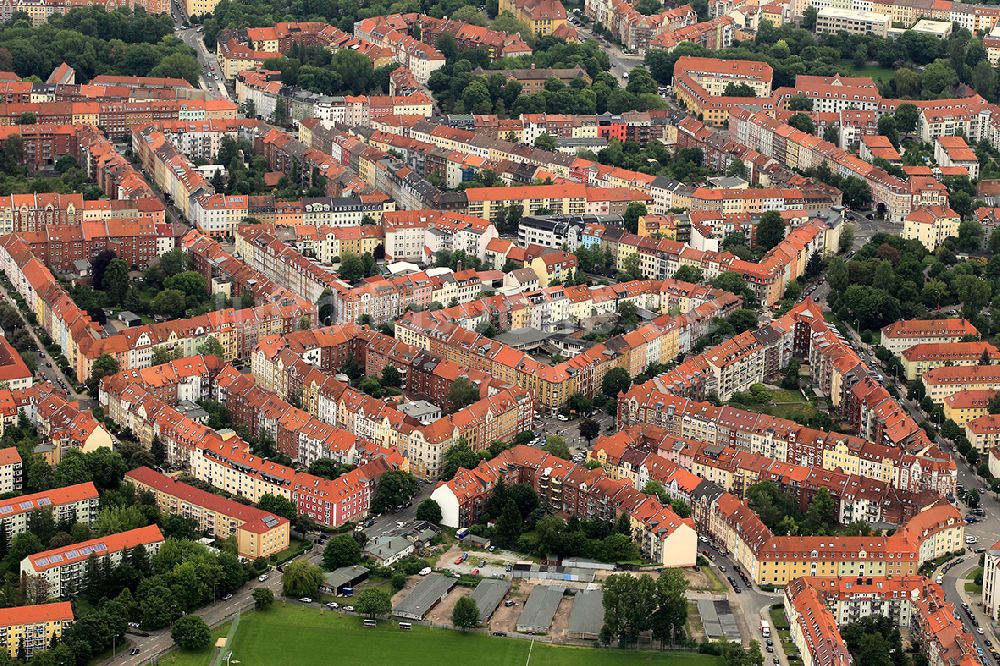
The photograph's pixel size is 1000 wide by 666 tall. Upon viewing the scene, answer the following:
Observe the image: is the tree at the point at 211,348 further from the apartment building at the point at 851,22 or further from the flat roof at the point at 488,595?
the apartment building at the point at 851,22

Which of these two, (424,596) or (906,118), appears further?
(906,118)

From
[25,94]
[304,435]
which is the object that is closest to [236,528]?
[304,435]

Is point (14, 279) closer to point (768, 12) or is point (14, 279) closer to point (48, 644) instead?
point (48, 644)

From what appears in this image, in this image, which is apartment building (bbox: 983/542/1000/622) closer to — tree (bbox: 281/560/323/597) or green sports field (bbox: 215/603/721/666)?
green sports field (bbox: 215/603/721/666)

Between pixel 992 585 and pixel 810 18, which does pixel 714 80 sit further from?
pixel 992 585

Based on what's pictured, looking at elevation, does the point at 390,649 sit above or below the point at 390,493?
below

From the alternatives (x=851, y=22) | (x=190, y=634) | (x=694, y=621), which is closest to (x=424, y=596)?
(x=190, y=634)
